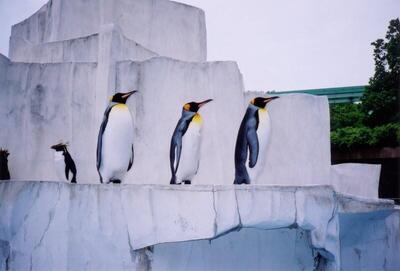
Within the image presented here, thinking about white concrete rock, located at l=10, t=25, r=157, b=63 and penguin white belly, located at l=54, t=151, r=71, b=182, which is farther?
white concrete rock, located at l=10, t=25, r=157, b=63

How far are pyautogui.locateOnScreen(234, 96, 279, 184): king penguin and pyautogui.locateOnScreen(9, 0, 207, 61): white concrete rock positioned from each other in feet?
10.1

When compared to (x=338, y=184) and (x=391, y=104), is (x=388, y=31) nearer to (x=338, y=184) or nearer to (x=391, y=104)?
(x=391, y=104)

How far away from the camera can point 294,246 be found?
Result: 4273 mm

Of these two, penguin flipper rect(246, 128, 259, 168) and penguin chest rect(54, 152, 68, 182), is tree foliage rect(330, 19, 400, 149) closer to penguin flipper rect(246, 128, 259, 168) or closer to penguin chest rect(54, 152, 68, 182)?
penguin flipper rect(246, 128, 259, 168)

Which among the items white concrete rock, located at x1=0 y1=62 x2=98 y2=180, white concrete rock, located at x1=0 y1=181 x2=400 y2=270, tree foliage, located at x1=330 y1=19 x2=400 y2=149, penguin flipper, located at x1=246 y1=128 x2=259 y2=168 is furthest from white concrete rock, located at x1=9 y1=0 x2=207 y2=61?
tree foliage, located at x1=330 y1=19 x2=400 y2=149

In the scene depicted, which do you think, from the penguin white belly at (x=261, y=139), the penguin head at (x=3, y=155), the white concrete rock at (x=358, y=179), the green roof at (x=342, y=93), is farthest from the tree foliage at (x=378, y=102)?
the penguin head at (x=3, y=155)

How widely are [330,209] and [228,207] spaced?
96cm

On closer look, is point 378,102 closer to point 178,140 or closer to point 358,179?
point 358,179

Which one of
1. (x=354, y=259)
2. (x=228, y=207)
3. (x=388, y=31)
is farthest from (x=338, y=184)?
(x=388, y=31)

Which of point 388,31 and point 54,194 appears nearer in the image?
point 54,194

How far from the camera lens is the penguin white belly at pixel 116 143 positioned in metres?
3.83

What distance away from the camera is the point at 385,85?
10695 mm

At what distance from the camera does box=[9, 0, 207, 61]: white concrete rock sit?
21.6 ft

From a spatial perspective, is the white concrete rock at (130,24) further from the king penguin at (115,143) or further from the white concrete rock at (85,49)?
the king penguin at (115,143)
